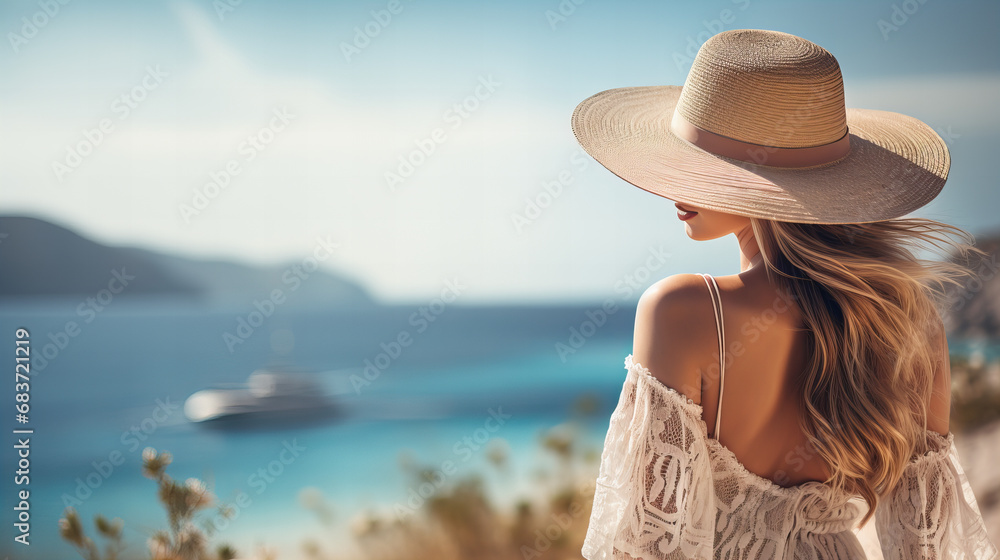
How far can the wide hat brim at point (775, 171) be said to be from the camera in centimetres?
77

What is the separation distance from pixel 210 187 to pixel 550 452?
117 inches

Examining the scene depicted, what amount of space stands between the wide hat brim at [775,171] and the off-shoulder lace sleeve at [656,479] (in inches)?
10.0

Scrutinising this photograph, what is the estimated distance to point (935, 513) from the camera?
0.94 m

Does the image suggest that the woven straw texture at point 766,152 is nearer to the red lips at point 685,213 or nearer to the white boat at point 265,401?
the red lips at point 685,213

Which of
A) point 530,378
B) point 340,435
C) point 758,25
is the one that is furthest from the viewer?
point 530,378

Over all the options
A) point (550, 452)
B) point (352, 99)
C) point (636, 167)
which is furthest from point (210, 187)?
point (636, 167)

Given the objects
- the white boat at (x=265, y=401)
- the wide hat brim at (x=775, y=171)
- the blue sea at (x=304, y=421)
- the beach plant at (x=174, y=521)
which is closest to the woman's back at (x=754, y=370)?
the wide hat brim at (x=775, y=171)

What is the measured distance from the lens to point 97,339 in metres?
4.34

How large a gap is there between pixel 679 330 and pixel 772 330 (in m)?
0.14

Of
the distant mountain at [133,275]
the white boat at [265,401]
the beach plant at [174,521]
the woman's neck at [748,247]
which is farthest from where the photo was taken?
the white boat at [265,401]

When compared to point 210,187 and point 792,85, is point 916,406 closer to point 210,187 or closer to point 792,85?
point 792,85

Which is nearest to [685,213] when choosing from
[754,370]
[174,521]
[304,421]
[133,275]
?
[754,370]

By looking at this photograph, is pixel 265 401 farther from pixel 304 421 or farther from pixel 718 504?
pixel 718 504

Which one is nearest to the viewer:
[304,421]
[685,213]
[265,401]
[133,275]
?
[685,213]
